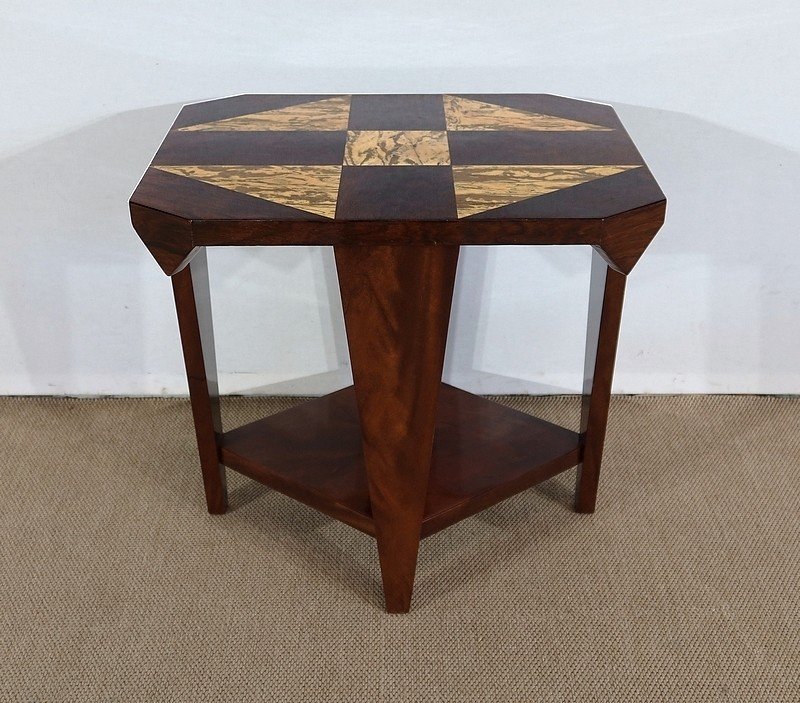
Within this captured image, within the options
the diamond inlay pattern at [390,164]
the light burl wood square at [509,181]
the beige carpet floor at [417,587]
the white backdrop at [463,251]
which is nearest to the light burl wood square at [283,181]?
the diamond inlay pattern at [390,164]

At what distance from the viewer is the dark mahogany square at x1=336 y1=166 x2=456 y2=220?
3.50 ft

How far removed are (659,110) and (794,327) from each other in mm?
548

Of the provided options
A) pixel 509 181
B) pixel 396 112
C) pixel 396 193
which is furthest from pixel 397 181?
pixel 396 112

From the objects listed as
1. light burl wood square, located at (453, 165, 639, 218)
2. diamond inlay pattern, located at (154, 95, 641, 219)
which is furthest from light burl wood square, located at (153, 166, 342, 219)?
light burl wood square, located at (453, 165, 639, 218)

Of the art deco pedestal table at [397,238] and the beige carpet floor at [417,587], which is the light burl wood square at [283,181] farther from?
the beige carpet floor at [417,587]

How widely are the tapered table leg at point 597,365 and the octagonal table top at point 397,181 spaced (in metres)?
0.19

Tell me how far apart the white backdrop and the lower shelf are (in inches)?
10.2

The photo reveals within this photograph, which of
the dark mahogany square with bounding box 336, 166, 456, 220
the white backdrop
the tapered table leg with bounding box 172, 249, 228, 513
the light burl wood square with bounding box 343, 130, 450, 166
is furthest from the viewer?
A: the white backdrop

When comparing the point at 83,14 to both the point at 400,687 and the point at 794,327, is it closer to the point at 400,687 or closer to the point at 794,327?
the point at 400,687

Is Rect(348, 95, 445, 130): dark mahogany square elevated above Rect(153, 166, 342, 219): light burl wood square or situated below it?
below

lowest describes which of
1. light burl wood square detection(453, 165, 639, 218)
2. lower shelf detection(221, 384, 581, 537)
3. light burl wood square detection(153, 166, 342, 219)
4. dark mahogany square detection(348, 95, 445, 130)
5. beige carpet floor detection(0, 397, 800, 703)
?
beige carpet floor detection(0, 397, 800, 703)

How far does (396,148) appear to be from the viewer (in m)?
1.25

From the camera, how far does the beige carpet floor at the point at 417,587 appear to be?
1.26 m

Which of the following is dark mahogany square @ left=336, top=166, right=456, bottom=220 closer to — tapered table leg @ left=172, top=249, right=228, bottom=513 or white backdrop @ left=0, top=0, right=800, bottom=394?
tapered table leg @ left=172, top=249, right=228, bottom=513
